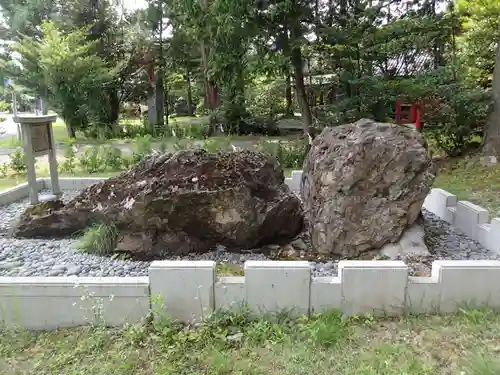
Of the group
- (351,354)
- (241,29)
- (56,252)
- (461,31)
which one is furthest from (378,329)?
(461,31)

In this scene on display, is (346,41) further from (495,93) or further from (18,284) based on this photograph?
(18,284)

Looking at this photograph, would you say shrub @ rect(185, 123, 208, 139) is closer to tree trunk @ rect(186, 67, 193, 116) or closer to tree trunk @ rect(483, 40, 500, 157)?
tree trunk @ rect(186, 67, 193, 116)

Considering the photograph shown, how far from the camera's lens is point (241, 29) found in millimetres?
8195

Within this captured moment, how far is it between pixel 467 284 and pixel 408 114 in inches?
238

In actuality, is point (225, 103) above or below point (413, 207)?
above

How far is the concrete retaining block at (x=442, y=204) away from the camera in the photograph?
15.2 ft

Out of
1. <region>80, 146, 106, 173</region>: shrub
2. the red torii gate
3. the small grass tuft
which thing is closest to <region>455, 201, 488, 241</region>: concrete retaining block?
the small grass tuft

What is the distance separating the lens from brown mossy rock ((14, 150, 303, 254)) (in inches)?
140

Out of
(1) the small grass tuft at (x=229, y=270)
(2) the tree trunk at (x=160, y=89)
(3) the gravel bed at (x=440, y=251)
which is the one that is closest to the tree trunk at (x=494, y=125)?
(3) the gravel bed at (x=440, y=251)

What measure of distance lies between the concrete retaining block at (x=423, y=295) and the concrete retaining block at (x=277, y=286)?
66 centimetres

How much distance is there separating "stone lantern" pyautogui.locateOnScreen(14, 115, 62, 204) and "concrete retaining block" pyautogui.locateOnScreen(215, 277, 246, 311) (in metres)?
3.57

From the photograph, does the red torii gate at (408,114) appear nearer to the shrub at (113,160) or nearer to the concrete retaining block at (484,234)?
the concrete retaining block at (484,234)

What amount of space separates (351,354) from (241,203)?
167 cm

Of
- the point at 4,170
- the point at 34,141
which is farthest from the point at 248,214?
the point at 4,170
